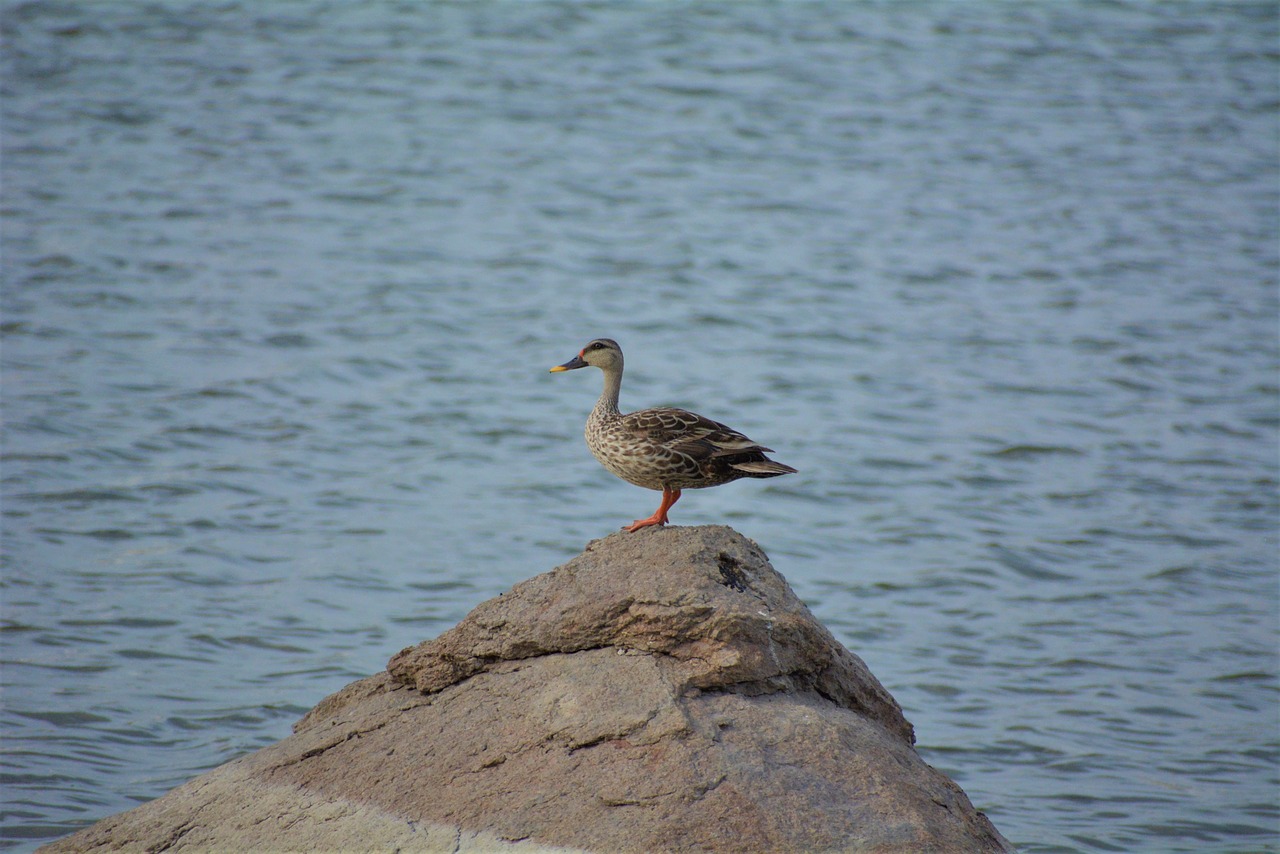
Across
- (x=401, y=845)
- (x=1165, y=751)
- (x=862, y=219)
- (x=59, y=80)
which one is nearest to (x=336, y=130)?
(x=59, y=80)

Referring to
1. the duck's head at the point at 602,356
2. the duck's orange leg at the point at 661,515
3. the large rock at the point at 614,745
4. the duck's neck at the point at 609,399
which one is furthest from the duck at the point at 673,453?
the duck's head at the point at 602,356

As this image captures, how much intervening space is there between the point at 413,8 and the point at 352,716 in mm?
25961

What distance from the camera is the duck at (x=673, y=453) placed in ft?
20.5

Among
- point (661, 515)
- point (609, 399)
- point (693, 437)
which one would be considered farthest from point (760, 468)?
point (609, 399)

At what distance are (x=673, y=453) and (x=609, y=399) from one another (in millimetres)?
709

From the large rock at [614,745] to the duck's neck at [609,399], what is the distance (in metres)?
0.67

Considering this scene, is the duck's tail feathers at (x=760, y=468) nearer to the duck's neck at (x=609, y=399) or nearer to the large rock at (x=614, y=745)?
the large rock at (x=614, y=745)

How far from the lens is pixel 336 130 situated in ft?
81.9

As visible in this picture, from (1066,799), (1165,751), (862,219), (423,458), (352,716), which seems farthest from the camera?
(862,219)

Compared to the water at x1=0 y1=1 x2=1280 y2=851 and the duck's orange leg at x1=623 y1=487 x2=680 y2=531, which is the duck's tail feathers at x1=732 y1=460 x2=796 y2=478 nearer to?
the duck's orange leg at x1=623 y1=487 x2=680 y2=531

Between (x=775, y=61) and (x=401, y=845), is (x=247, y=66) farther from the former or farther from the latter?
(x=401, y=845)

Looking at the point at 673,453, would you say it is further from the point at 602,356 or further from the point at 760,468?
the point at 602,356

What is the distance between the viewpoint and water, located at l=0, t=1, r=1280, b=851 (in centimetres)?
1016

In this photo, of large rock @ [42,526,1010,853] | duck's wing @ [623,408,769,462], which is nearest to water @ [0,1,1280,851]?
large rock @ [42,526,1010,853]
